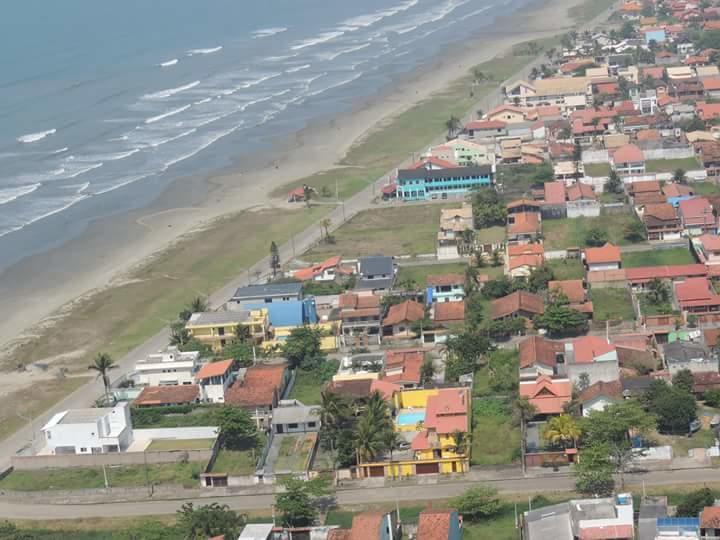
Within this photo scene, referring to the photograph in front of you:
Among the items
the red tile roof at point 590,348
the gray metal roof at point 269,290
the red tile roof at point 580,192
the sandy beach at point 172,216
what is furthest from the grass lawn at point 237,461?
the red tile roof at point 580,192

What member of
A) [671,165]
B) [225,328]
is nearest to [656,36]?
[671,165]

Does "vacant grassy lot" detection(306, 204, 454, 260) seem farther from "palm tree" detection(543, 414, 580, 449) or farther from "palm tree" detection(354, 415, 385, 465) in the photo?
"palm tree" detection(543, 414, 580, 449)

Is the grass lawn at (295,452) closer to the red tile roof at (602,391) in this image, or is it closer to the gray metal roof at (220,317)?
the red tile roof at (602,391)

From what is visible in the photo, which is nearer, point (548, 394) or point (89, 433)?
point (548, 394)

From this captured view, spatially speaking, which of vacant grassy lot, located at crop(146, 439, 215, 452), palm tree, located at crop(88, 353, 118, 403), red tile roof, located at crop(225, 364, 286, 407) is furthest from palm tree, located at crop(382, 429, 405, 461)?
palm tree, located at crop(88, 353, 118, 403)

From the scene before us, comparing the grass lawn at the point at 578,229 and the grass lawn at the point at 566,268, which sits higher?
the grass lawn at the point at 578,229

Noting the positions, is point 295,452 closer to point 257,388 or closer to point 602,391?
point 257,388
